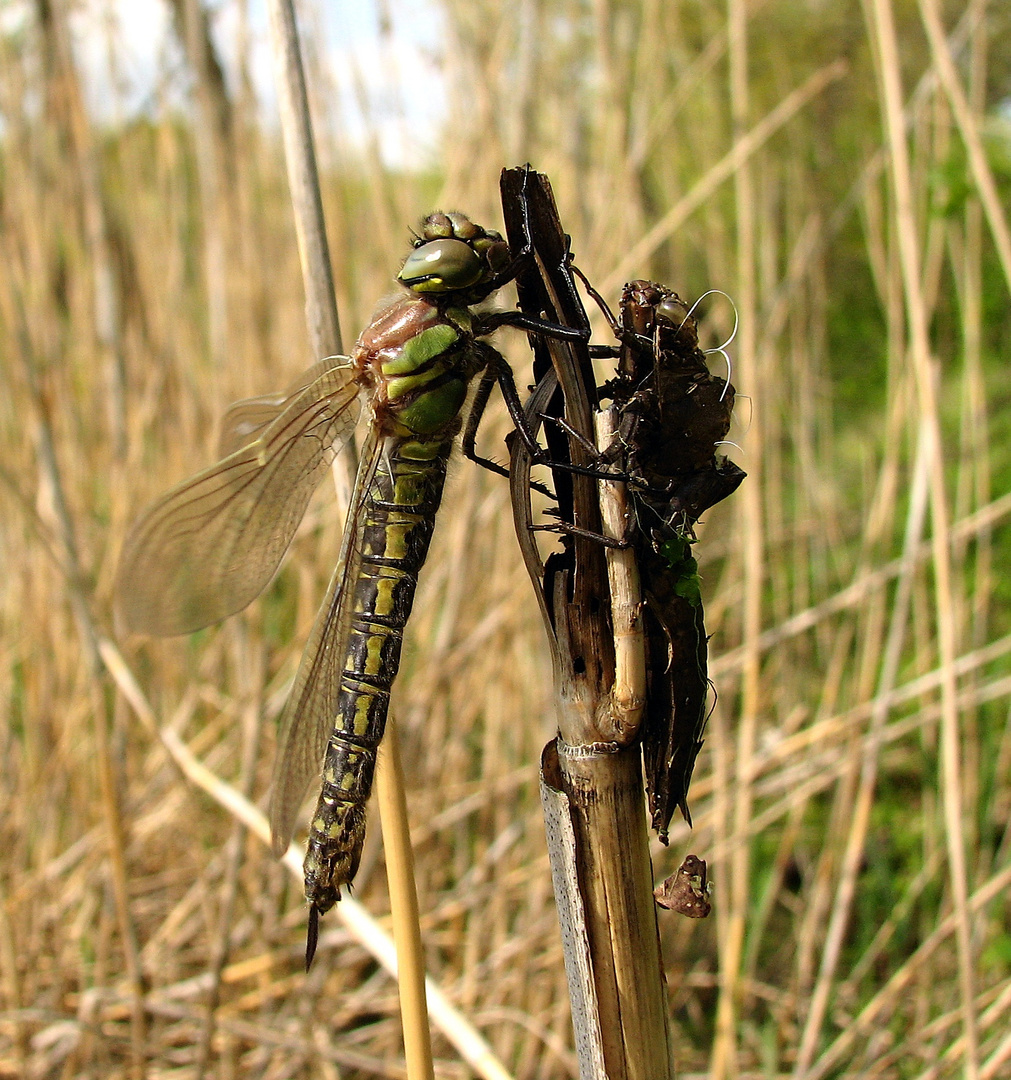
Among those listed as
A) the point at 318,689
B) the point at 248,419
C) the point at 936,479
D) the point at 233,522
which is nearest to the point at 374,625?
the point at 318,689

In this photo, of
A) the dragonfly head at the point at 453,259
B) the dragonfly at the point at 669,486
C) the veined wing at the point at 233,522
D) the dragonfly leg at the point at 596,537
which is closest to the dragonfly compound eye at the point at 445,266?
the dragonfly head at the point at 453,259

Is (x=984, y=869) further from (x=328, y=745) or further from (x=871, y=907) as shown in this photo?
(x=328, y=745)

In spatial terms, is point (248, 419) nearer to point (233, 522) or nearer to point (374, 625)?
point (233, 522)

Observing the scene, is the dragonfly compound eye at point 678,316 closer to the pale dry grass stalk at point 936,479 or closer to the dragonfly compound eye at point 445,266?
the dragonfly compound eye at point 445,266

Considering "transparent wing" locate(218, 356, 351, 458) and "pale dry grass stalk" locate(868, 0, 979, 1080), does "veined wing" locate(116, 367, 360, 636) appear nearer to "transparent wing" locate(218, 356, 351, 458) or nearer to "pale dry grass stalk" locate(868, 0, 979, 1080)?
"transparent wing" locate(218, 356, 351, 458)

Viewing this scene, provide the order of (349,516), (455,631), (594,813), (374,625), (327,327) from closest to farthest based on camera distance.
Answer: (594,813), (327,327), (349,516), (374,625), (455,631)

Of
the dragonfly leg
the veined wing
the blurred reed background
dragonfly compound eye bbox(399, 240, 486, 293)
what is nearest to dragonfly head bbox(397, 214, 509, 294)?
dragonfly compound eye bbox(399, 240, 486, 293)

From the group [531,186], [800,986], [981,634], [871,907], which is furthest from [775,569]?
[531,186]

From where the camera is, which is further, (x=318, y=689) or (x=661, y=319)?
(x=318, y=689)
